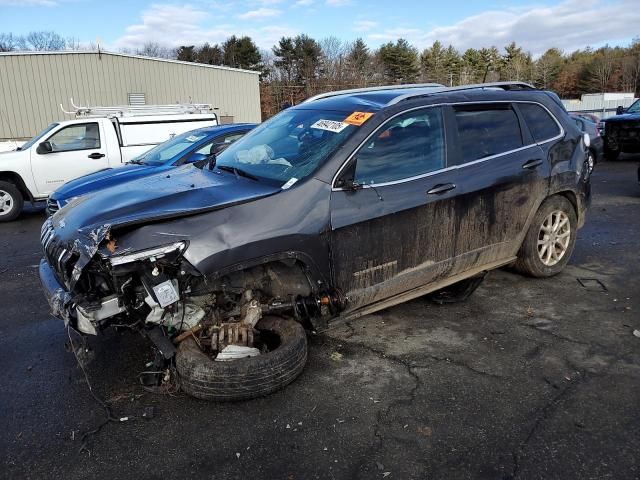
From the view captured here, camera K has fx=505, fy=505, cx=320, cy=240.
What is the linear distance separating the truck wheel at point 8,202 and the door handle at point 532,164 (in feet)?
30.5

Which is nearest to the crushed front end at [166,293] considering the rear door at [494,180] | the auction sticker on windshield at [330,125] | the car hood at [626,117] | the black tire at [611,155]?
the auction sticker on windshield at [330,125]

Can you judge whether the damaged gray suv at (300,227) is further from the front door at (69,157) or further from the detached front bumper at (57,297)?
the front door at (69,157)

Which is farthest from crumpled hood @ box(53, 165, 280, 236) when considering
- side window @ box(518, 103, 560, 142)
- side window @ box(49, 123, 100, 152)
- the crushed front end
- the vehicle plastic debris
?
side window @ box(49, 123, 100, 152)

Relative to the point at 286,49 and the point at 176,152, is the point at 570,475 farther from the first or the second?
the point at 286,49

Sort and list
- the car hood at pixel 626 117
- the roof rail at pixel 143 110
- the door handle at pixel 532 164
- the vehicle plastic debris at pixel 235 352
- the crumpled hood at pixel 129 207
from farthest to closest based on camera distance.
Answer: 1. the car hood at pixel 626 117
2. the roof rail at pixel 143 110
3. the door handle at pixel 532 164
4. the vehicle plastic debris at pixel 235 352
5. the crumpled hood at pixel 129 207

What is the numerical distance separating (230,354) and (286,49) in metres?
54.2

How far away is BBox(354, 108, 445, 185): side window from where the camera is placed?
11.8ft

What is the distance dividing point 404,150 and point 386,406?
1.84 meters

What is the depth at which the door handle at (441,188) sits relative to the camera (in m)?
3.78

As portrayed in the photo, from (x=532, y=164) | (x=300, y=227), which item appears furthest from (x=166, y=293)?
(x=532, y=164)

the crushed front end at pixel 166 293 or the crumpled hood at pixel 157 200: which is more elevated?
the crumpled hood at pixel 157 200

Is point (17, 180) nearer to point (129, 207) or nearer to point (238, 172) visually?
point (238, 172)

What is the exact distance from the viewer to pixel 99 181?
6801 millimetres

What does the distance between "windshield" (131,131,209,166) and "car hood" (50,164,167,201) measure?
505mm
